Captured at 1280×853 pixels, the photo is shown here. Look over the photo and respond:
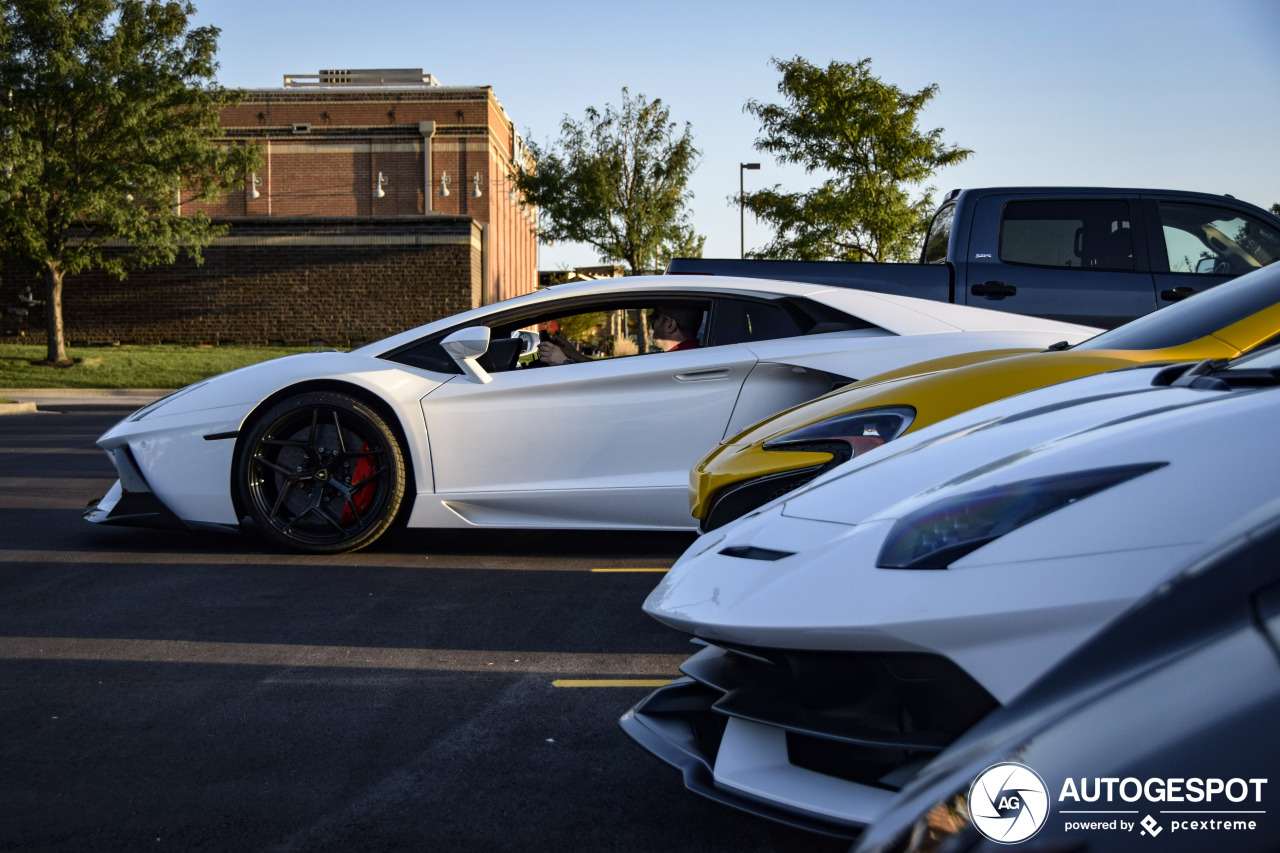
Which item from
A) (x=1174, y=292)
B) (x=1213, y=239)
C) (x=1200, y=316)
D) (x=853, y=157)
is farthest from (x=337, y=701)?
(x=853, y=157)

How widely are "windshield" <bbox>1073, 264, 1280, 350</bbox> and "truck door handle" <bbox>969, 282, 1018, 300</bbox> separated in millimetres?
2973

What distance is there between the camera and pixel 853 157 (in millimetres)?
21219

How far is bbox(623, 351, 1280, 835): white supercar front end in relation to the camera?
1.52 meters

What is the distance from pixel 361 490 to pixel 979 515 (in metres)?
4.03

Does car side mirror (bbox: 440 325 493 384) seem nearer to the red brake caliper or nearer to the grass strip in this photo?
the red brake caliper

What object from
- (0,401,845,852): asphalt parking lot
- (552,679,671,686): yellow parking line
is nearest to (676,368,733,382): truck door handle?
(0,401,845,852): asphalt parking lot

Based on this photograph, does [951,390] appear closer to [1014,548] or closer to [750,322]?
[750,322]

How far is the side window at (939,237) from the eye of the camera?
726 centimetres

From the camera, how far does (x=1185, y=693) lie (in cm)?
97

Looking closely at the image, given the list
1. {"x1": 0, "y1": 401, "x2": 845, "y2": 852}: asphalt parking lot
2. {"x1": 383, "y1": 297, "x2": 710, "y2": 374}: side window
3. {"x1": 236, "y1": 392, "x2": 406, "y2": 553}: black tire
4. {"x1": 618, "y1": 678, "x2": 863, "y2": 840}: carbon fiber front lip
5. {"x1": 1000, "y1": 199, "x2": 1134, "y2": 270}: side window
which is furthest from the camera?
{"x1": 1000, "y1": 199, "x2": 1134, "y2": 270}: side window

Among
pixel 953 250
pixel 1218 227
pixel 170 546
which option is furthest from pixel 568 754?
pixel 1218 227

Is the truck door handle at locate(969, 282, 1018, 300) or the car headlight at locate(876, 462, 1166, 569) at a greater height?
the truck door handle at locate(969, 282, 1018, 300)

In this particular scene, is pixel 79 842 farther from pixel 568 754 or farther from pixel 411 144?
pixel 411 144

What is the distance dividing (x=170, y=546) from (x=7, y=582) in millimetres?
970
